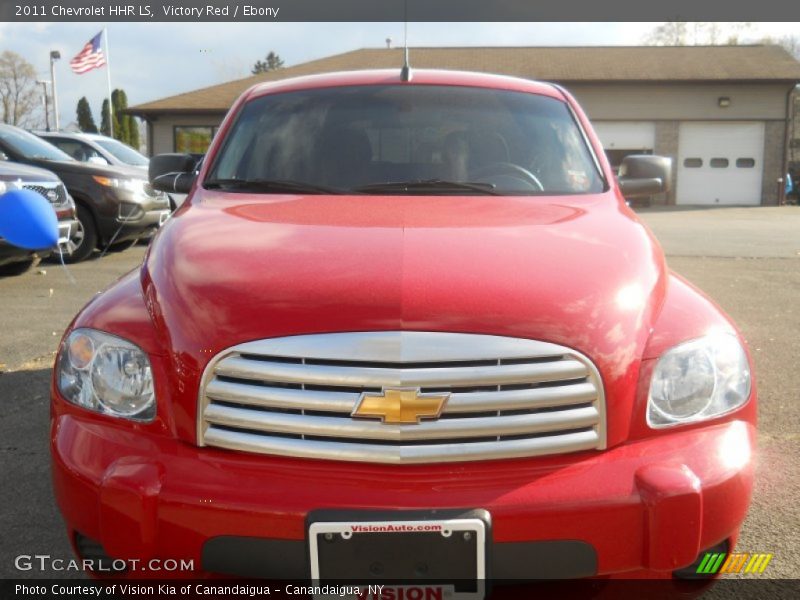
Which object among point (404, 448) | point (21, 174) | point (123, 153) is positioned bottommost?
point (404, 448)

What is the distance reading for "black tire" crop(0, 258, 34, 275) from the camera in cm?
865

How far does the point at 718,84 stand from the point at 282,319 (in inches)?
1159

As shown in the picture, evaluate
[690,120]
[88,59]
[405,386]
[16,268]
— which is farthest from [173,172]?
[690,120]

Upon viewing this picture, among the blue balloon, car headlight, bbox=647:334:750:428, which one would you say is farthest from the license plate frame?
the blue balloon

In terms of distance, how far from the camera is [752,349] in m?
5.51

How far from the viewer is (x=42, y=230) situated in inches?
204

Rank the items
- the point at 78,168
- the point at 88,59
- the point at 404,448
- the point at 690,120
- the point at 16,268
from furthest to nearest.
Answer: the point at 690,120 → the point at 88,59 → the point at 78,168 → the point at 16,268 → the point at 404,448

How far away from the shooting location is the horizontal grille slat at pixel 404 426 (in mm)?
1868

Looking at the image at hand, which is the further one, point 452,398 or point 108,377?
point 108,377

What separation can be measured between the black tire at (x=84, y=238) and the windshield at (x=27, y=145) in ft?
2.72

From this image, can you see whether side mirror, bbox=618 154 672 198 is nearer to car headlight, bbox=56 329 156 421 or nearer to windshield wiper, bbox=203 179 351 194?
windshield wiper, bbox=203 179 351 194

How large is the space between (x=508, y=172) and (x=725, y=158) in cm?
2769

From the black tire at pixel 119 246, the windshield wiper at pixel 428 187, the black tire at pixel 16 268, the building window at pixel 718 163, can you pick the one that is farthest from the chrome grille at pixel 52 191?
the building window at pixel 718 163

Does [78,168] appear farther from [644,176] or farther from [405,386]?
[405,386]
